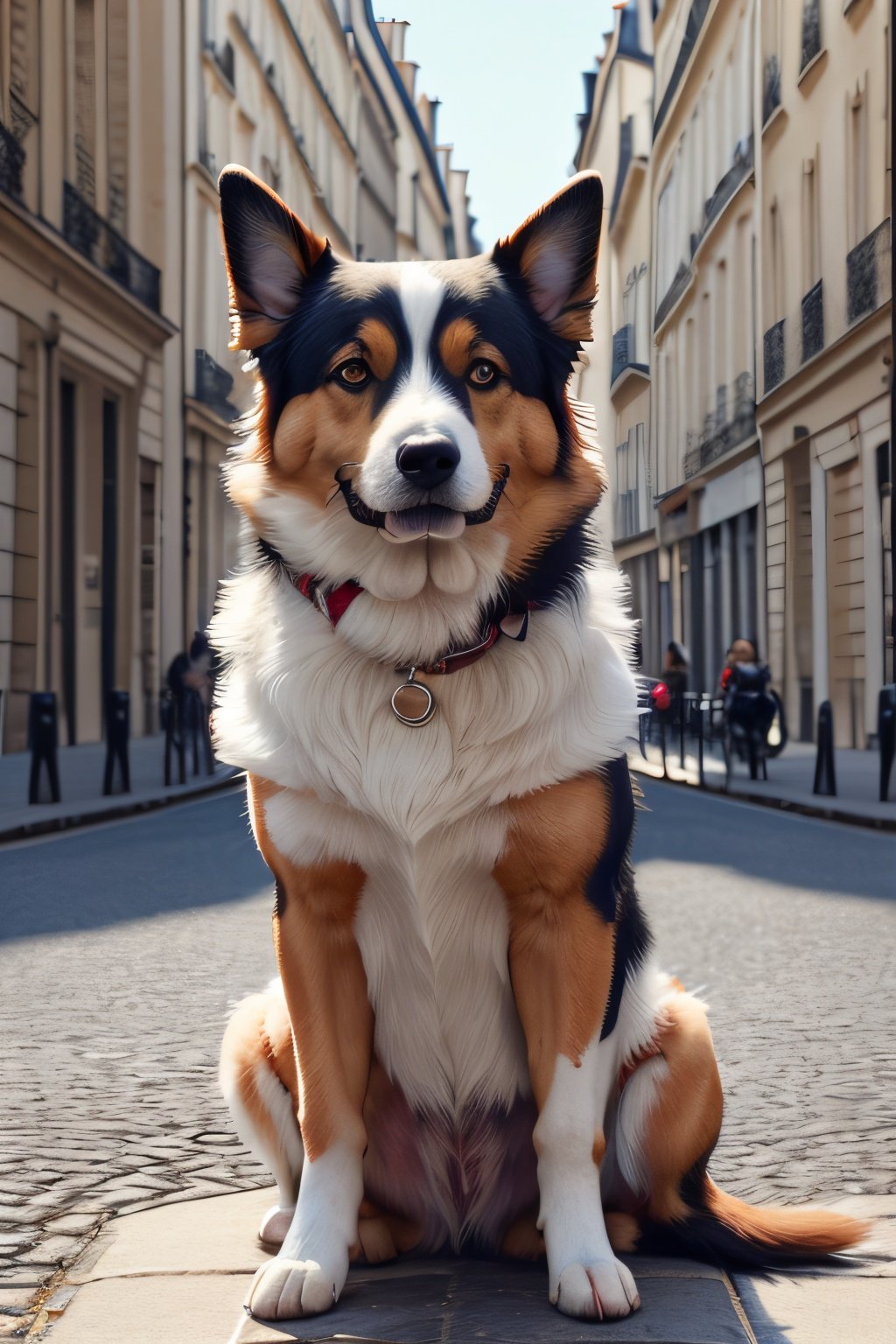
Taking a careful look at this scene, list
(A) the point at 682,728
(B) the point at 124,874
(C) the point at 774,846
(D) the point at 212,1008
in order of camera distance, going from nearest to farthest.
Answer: (D) the point at 212,1008 → (B) the point at 124,874 → (C) the point at 774,846 → (A) the point at 682,728

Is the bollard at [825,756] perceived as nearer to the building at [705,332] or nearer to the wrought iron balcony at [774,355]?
the wrought iron balcony at [774,355]

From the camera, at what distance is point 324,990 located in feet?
8.95

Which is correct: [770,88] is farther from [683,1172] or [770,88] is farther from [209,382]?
[683,1172]

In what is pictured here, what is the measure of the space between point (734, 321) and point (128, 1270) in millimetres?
29340

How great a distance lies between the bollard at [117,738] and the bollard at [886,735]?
21.5 feet

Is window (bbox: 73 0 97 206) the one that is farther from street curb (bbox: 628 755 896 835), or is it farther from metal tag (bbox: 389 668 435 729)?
metal tag (bbox: 389 668 435 729)

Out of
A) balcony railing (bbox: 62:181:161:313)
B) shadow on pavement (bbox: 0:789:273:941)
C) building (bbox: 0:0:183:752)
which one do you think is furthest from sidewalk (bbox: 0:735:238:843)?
balcony railing (bbox: 62:181:161:313)

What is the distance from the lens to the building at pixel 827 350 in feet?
71.4

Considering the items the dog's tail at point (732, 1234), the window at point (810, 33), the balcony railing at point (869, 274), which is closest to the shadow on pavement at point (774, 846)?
the dog's tail at point (732, 1234)

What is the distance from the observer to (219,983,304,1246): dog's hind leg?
9.66 feet

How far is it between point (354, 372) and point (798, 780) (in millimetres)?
14844

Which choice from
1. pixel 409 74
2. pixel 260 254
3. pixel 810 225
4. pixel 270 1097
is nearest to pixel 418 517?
pixel 260 254

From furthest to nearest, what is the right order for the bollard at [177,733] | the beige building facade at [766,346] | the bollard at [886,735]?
the beige building facade at [766,346], the bollard at [177,733], the bollard at [886,735]

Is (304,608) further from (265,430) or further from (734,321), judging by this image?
(734,321)
